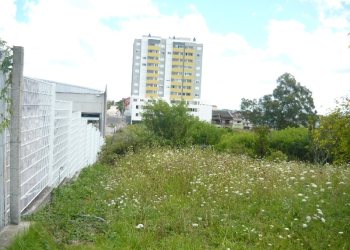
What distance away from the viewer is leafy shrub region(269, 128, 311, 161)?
19141mm

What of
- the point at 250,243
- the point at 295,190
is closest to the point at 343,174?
the point at 295,190

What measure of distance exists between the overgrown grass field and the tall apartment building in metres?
73.2

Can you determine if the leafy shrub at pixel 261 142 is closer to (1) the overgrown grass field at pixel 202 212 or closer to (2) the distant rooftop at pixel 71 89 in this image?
(1) the overgrown grass field at pixel 202 212

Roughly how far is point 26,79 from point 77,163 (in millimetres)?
6141

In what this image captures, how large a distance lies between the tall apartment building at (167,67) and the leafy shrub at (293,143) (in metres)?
61.9

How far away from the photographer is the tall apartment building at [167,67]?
81.7 metres

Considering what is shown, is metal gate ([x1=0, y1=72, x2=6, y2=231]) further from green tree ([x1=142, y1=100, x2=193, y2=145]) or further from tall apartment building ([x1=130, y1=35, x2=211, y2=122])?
tall apartment building ([x1=130, y1=35, x2=211, y2=122])

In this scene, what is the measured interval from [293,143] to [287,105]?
22724 mm

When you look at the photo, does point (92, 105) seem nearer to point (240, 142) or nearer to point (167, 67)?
point (240, 142)

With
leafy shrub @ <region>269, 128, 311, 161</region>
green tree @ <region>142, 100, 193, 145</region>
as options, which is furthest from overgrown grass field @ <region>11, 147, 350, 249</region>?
leafy shrub @ <region>269, 128, 311, 161</region>

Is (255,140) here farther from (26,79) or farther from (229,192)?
(26,79)

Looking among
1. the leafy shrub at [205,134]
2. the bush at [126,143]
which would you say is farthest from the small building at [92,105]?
the bush at [126,143]

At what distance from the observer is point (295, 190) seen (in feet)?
23.9

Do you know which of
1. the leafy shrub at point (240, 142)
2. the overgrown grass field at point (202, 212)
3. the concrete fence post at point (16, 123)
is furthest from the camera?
the leafy shrub at point (240, 142)
